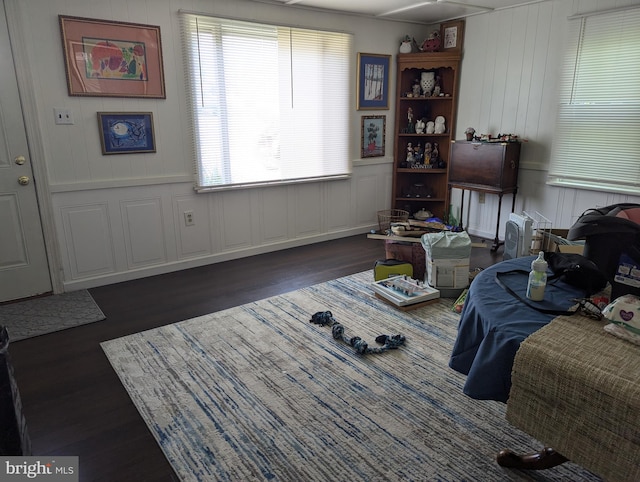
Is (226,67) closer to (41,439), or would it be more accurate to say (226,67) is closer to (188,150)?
(188,150)

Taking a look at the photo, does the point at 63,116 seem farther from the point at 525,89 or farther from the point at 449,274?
the point at 525,89

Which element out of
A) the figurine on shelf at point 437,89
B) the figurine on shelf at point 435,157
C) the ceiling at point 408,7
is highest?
the ceiling at point 408,7

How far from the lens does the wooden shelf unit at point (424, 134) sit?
507 cm

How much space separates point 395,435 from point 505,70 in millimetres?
4043

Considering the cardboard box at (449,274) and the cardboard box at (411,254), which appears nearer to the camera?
the cardboard box at (449,274)

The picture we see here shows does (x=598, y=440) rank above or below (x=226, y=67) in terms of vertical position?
below

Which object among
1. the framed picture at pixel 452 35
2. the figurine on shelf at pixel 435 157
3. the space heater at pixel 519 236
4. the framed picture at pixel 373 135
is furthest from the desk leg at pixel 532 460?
the framed picture at pixel 452 35

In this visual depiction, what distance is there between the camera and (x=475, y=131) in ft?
16.4

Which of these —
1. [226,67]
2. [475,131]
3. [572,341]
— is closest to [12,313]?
[226,67]

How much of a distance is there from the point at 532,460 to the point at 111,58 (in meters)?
3.77

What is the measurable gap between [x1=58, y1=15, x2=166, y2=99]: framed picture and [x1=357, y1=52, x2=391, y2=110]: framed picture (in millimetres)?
2199

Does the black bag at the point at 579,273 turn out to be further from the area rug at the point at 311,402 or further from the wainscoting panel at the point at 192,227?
the wainscoting panel at the point at 192,227

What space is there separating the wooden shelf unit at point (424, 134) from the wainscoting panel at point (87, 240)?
3305 mm

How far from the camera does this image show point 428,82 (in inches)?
204
